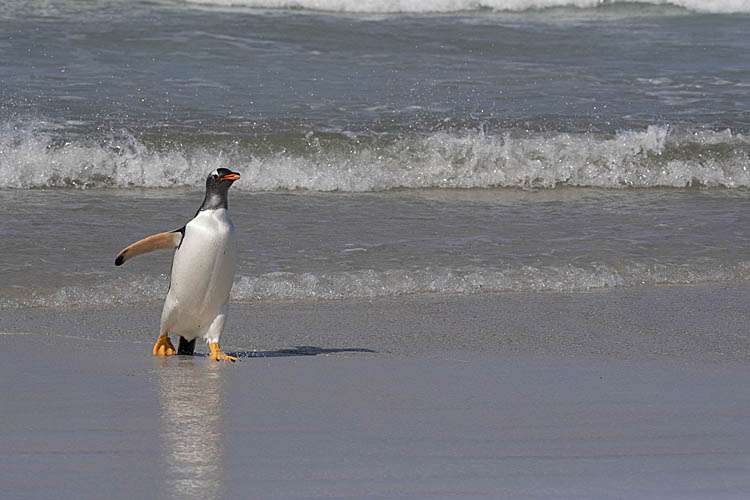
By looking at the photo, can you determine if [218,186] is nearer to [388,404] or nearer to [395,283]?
[388,404]

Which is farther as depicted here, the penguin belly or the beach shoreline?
the beach shoreline

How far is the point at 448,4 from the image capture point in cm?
1484

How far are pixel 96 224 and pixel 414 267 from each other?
1.90 metres

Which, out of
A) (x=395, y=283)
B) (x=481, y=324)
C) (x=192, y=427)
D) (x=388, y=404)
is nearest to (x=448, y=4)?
(x=395, y=283)

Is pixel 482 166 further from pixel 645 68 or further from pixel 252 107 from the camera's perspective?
pixel 645 68

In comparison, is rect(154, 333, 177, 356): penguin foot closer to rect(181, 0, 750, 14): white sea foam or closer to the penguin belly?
the penguin belly

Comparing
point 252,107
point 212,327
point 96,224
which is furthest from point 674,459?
point 252,107

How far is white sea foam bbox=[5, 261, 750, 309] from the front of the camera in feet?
15.5

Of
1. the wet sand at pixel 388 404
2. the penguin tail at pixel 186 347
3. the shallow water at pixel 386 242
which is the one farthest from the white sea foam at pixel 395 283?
the penguin tail at pixel 186 347

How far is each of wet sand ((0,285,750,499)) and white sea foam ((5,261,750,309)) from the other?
0.47 feet

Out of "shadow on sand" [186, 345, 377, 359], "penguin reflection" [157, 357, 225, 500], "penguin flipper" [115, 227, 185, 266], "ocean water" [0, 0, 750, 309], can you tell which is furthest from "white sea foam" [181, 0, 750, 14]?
"penguin reflection" [157, 357, 225, 500]

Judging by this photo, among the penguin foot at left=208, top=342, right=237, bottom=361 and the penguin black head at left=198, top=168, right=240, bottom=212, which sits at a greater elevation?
the penguin black head at left=198, top=168, right=240, bottom=212

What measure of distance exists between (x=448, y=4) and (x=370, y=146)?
7123mm

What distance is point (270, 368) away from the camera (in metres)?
3.62
